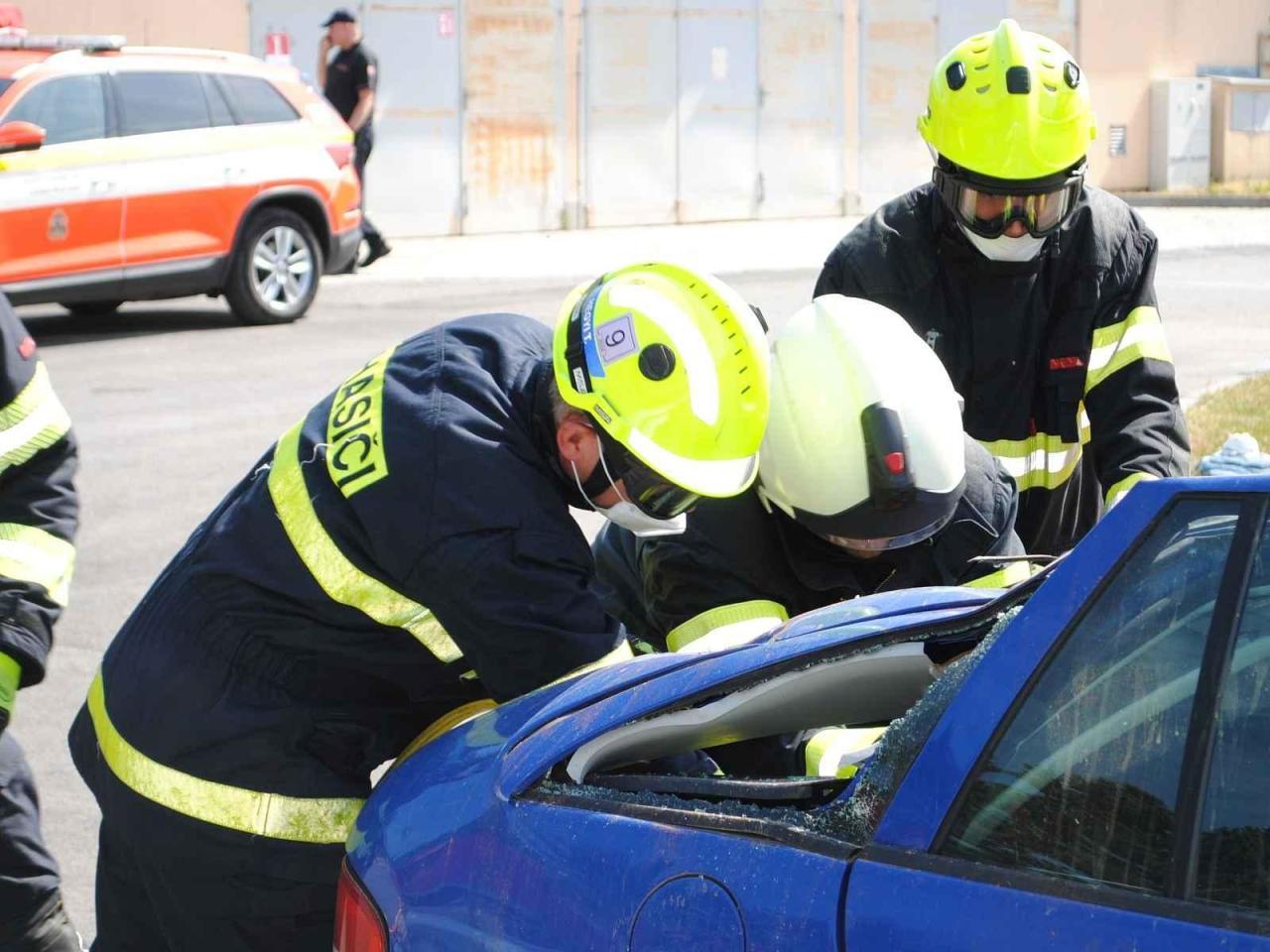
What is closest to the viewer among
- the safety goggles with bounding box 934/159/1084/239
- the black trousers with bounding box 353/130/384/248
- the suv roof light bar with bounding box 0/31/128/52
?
the safety goggles with bounding box 934/159/1084/239

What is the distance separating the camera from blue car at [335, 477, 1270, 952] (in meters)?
1.79

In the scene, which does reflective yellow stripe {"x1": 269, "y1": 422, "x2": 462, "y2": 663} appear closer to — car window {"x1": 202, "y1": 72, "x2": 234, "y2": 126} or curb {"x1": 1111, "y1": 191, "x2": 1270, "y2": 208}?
car window {"x1": 202, "y1": 72, "x2": 234, "y2": 126}

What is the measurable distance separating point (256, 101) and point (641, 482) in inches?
418

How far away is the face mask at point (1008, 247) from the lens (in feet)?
13.1

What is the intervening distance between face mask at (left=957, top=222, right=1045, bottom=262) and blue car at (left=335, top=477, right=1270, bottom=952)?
1.69 meters

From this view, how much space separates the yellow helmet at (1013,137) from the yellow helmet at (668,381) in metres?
1.28

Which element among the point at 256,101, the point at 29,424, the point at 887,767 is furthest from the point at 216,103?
the point at 887,767

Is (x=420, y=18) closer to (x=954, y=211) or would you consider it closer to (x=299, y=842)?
(x=954, y=211)

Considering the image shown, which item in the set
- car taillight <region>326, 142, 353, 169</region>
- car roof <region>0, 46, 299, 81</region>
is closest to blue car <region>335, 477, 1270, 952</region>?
car roof <region>0, 46, 299, 81</region>

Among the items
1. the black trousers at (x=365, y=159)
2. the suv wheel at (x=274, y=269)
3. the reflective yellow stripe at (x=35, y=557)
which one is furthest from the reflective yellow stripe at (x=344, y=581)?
the black trousers at (x=365, y=159)

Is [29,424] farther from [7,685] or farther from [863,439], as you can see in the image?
[863,439]

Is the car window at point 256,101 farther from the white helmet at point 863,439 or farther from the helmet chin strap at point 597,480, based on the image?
the helmet chin strap at point 597,480

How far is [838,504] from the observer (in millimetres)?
3205

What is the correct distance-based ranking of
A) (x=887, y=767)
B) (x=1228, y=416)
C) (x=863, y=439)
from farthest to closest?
(x=1228, y=416) → (x=863, y=439) → (x=887, y=767)
